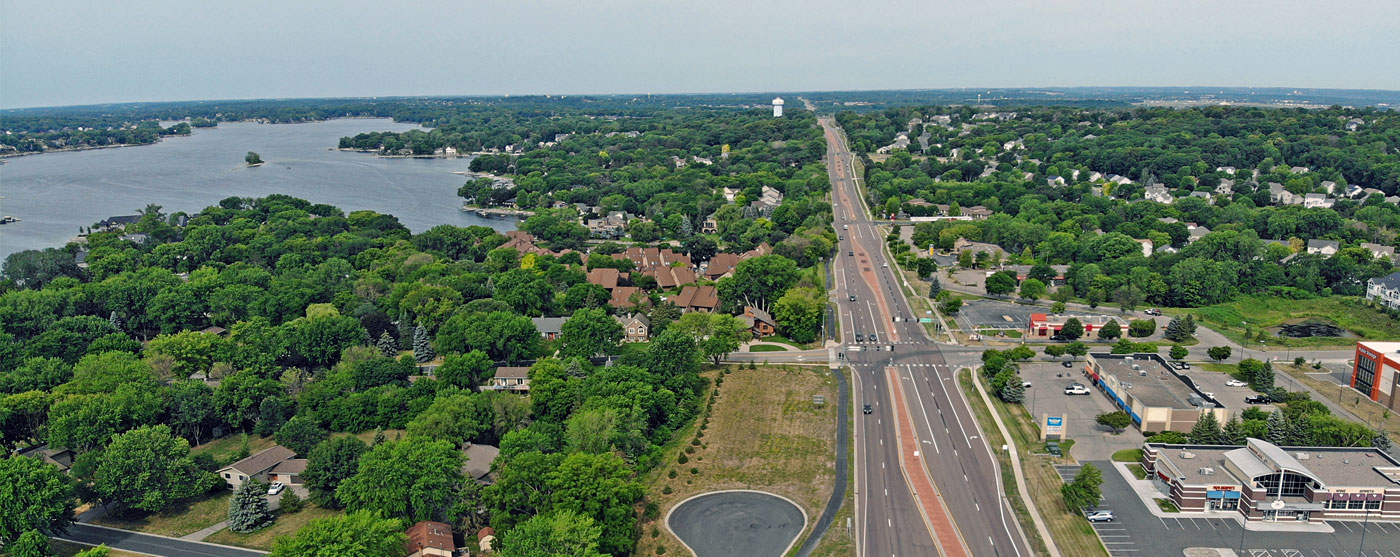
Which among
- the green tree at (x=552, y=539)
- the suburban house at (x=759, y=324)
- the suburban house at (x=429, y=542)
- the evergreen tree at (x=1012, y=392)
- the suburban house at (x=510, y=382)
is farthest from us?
the suburban house at (x=759, y=324)

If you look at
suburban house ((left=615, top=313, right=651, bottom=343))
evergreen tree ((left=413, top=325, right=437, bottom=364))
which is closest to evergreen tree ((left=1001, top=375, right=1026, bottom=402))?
suburban house ((left=615, top=313, right=651, bottom=343))

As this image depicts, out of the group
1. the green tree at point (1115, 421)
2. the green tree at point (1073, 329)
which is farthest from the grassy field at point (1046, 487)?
the green tree at point (1073, 329)

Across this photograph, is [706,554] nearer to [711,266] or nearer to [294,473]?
[294,473]

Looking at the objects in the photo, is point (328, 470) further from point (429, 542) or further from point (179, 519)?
point (429, 542)

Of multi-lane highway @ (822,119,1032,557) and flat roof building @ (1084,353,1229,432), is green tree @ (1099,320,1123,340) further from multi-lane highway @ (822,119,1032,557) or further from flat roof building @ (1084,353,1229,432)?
multi-lane highway @ (822,119,1032,557)

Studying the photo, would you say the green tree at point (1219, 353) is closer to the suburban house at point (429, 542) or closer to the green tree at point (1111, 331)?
the green tree at point (1111, 331)
